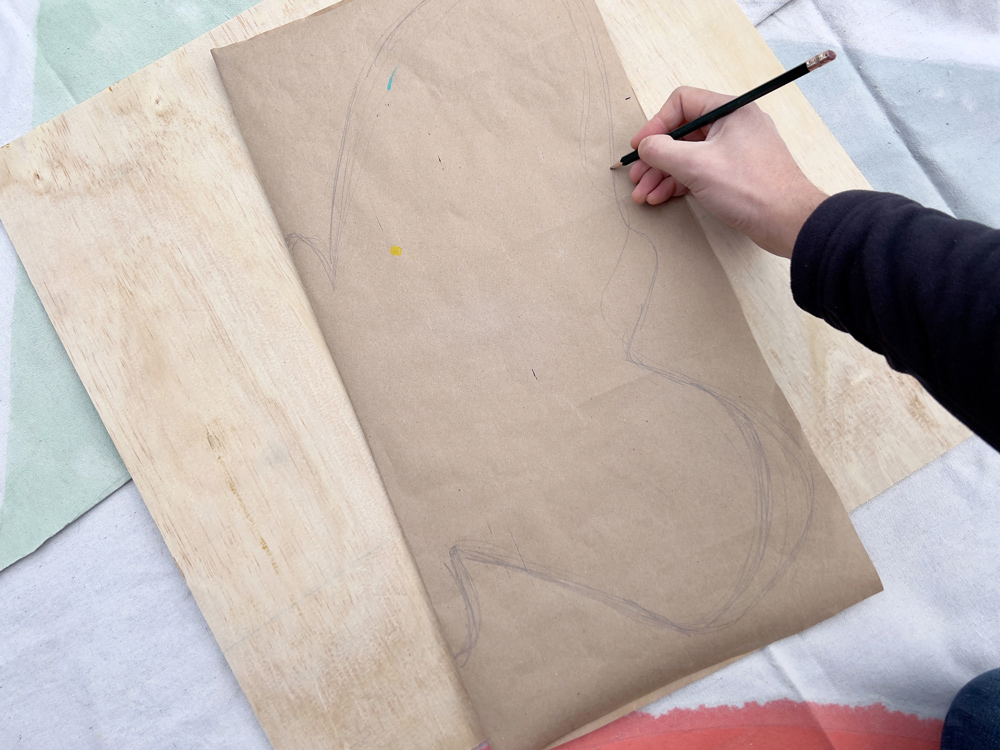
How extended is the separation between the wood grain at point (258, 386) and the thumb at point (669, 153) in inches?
2.8

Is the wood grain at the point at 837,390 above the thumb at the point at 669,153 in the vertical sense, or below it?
below

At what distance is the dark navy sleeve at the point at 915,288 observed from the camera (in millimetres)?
399

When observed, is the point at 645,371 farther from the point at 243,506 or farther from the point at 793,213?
the point at 243,506

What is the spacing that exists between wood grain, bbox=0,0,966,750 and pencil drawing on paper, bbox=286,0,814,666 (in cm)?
4

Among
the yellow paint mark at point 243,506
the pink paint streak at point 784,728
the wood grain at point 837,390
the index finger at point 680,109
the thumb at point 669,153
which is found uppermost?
the index finger at point 680,109

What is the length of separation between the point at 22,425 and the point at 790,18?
0.92 meters

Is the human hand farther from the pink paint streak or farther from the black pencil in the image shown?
the pink paint streak

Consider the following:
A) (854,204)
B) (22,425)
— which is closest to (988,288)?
(854,204)

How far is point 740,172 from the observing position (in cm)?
50

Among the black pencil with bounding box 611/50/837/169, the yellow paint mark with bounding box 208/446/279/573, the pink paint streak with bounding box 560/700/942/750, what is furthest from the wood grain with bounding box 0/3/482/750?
the black pencil with bounding box 611/50/837/169

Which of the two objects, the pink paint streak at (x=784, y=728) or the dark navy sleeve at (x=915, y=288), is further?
the pink paint streak at (x=784, y=728)

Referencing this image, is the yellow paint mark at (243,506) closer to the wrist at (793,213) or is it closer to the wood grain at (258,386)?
the wood grain at (258,386)

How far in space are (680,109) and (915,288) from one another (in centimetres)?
25

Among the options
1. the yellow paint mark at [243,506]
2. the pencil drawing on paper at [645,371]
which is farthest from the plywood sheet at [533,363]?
the yellow paint mark at [243,506]
